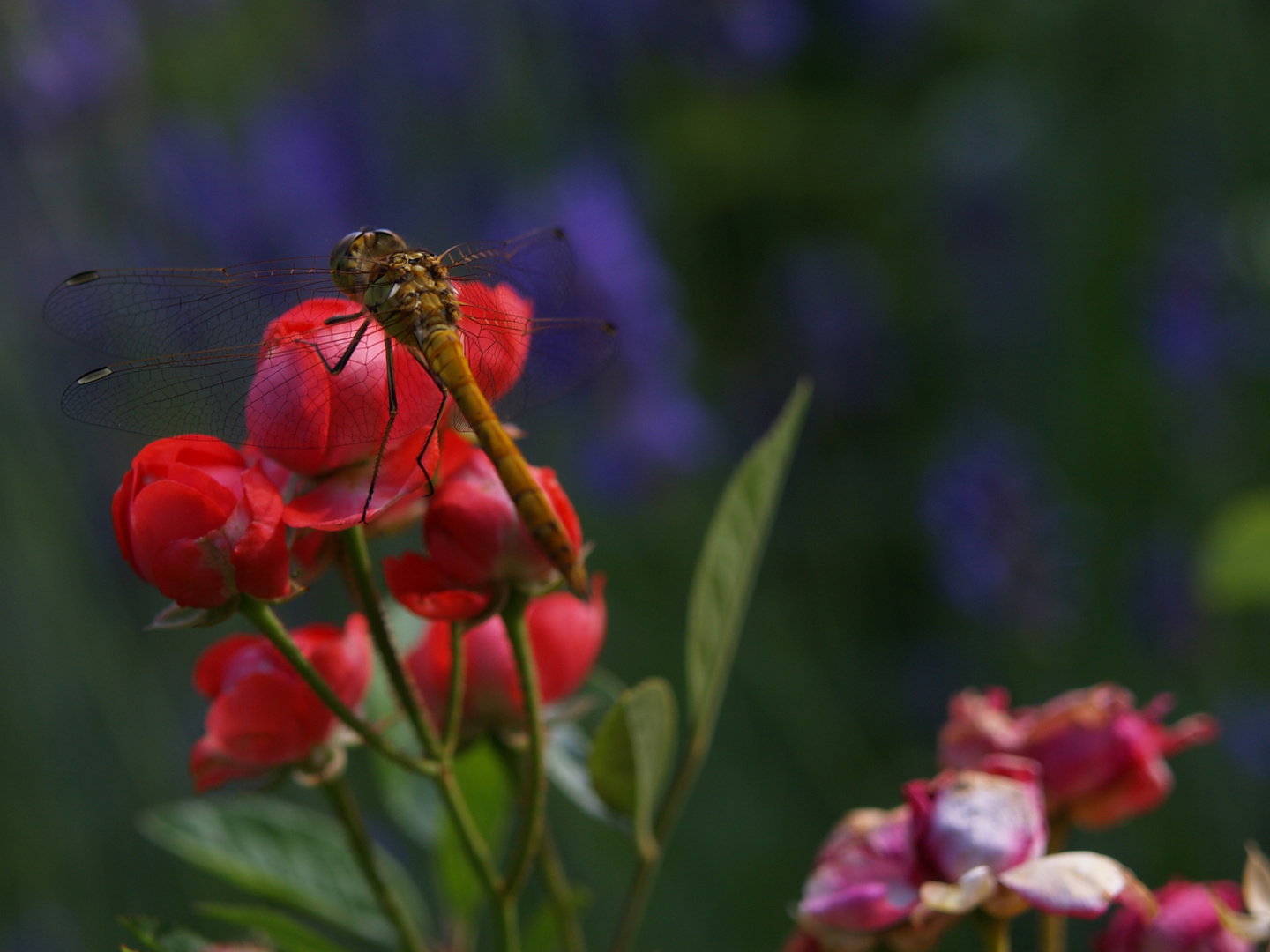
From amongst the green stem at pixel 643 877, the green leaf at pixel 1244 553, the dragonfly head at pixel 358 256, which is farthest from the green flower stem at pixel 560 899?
the green leaf at pixel 1244 553

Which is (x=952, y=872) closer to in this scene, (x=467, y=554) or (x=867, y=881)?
(x=867, y=881)

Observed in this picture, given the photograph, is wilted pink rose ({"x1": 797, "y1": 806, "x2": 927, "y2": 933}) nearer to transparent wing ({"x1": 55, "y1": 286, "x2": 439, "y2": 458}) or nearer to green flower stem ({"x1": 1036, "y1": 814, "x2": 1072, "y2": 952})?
green flower stem ({"x1": 1036, "y1": 814, "x2": 1072, "y2": 952})

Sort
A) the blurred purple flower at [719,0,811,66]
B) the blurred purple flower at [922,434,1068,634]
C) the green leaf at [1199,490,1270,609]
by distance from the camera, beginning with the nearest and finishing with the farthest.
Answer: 1. the green leaf at [1199,490,1270,609]
2. the blurred purple flower at [922,434,1068,634]
3. the blurred purple flower at [719,0,811,66]

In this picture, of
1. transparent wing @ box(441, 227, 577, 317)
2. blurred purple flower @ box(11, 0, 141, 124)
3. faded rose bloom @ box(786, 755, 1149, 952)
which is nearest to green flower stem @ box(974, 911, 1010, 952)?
faded rose bloom @ box(786, 755, 1149, 952)

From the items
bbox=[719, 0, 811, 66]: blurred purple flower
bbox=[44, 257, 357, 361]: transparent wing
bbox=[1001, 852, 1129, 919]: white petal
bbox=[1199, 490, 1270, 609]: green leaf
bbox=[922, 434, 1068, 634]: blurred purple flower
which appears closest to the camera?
bbox=[1001, 852, 1129, 919]: white petal

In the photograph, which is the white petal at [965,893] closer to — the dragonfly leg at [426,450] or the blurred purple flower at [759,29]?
the dragonfly leg at [426,450]
